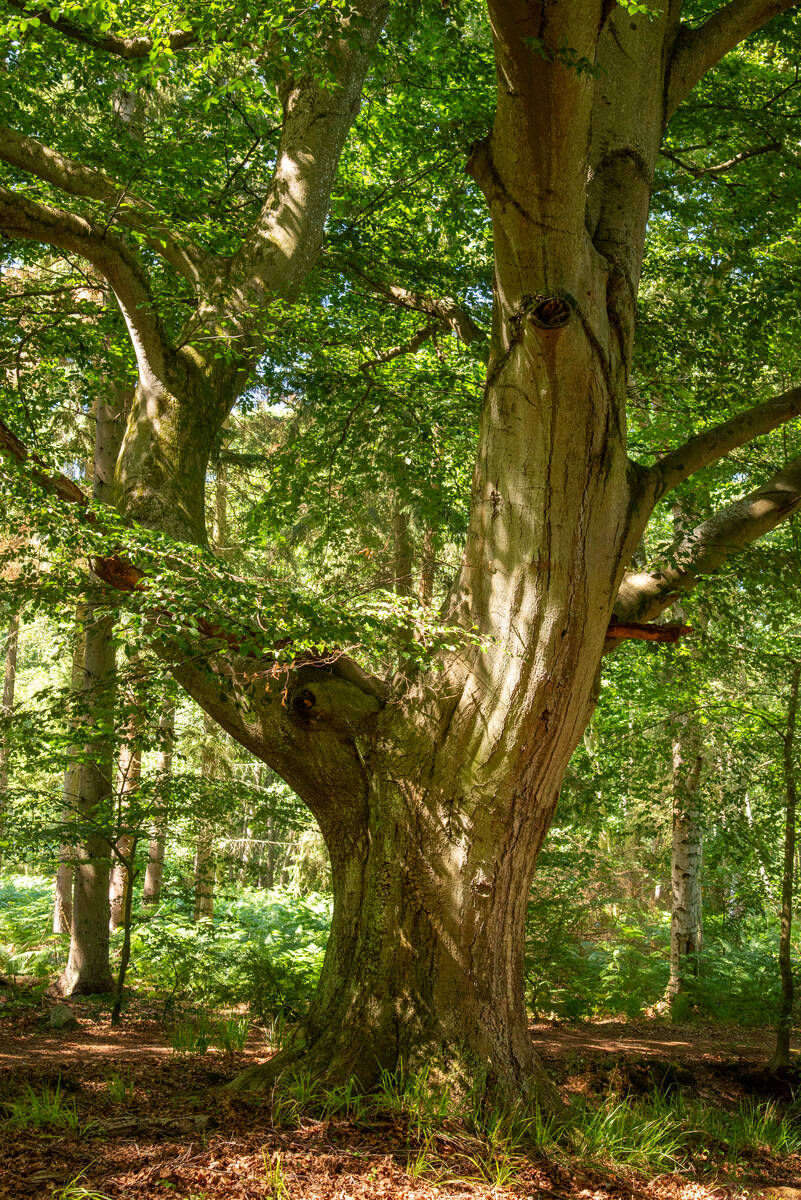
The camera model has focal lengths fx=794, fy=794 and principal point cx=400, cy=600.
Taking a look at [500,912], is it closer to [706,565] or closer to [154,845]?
[706,565]

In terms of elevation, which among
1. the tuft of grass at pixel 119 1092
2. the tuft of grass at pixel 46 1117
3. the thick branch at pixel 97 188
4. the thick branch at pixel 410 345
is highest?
the thick branch at pixel 410 345

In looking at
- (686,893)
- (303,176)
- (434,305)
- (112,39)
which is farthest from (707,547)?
(686,893)

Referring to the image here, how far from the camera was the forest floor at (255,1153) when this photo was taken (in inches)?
117

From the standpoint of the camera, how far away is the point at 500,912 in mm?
4125

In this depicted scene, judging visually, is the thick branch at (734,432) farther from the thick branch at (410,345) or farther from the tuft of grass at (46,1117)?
the tuft of grass at (46,1117)

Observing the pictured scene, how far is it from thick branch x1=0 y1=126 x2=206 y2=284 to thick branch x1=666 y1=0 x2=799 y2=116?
10.5 ft

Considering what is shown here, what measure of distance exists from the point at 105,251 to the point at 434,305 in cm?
264

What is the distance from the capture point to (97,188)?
505 cm

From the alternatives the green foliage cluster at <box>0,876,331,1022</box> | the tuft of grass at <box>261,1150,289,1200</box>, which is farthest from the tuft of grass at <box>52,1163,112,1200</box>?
the green foliage cluster at <box>0,876,331,1022</box>

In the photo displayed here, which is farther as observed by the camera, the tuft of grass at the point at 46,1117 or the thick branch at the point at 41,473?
the thick branch at the point at 41,473

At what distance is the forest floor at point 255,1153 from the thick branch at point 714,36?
5.74 metres

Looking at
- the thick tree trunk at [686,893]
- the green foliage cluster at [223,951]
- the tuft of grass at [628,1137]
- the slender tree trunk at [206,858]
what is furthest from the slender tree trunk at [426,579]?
the thick tree trunk at [686,893]

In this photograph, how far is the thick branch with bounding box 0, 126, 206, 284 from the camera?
4758 millimetres

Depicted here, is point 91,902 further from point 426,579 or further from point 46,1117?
point 426,579
